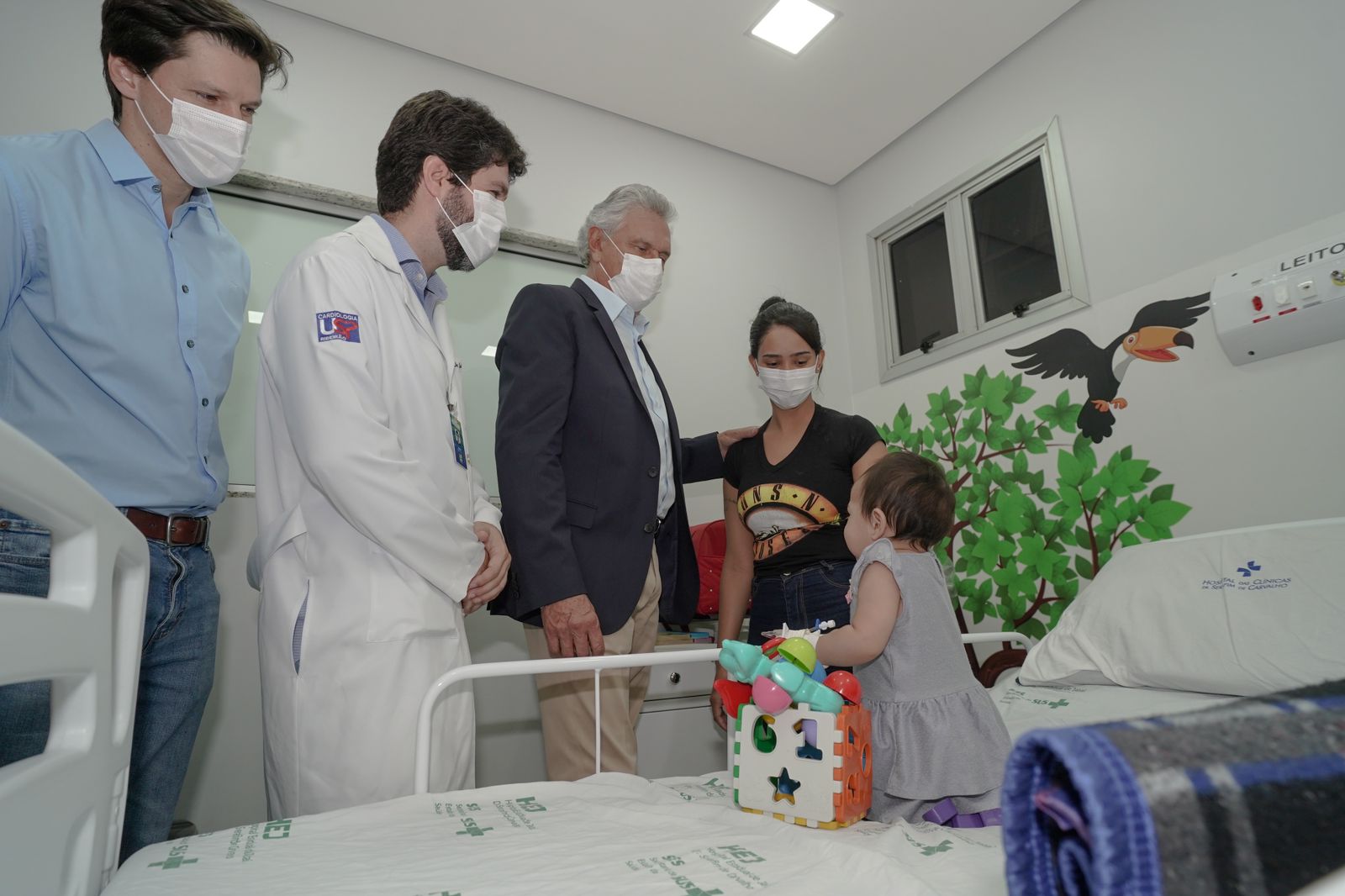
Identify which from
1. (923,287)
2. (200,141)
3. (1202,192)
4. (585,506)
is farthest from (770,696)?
(923,287)

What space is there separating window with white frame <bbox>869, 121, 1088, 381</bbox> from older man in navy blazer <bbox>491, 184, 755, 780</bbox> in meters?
1.68

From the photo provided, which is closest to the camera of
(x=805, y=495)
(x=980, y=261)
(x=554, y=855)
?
(x=554, y=855)

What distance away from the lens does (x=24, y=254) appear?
3.71ft

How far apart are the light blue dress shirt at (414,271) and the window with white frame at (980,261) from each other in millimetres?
2169

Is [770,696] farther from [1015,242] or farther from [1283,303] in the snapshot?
[1015,242]

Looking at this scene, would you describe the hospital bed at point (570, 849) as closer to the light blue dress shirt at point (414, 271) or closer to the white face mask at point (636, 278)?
the light blue dress shirt at point (414, 271)

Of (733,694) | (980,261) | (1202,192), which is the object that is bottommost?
(733,694)

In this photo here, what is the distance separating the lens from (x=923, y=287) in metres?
3.46

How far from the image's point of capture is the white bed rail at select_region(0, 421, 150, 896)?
23.2 inches

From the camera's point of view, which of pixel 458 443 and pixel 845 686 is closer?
pixel 845 686

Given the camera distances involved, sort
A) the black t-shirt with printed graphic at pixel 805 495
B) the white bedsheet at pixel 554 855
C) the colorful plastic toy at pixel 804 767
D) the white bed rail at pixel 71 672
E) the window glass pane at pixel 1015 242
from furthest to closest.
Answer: the window glass pane at pixel 1015 242 < the black t-shirt with printed graphic at pixel 805 495 < the colorful plastic toy at pixel 804 767 < the white bedsheet at pixel 554 855 < the white bed rail at pixel 71 672

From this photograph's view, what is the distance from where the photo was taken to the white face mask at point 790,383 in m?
2.14

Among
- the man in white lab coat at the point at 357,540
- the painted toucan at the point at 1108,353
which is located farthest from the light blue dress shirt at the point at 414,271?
A: the painted toucan at the point at 1108,353

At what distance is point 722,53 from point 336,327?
223 cm
